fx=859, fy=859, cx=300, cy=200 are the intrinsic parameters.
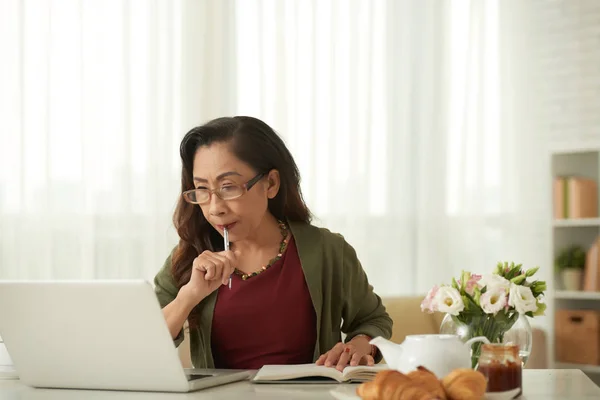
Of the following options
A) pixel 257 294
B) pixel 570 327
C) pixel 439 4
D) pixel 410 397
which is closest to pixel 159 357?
pixel 410 397

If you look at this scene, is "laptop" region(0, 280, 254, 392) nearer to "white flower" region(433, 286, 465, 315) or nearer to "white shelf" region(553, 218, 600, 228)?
"white flower" region(433, 286, 465, 315)

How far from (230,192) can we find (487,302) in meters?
0.67

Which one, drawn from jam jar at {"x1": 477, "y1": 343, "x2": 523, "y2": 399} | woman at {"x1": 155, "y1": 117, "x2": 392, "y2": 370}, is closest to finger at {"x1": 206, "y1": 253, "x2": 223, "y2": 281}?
woman at {"x1": 155, "y1": 117, "x2": 392, "y2": 370}

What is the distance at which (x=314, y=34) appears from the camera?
15.0 feet

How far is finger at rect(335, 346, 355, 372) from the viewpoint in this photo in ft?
5.56

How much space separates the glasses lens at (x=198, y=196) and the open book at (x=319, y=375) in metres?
0.50

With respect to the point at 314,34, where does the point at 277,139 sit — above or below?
below

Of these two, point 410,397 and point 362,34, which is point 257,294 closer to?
point 410,397

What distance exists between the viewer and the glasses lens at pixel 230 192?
6.52ft

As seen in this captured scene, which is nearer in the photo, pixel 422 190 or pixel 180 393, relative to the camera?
pixel 180 393

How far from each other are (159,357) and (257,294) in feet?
2.09

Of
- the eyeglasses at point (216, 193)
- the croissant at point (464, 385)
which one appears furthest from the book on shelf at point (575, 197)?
the croissant at point (464, 385)

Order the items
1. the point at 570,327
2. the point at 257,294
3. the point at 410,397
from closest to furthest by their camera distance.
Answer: the point at 410,397 → the point at 257,294 → the point at 570,327

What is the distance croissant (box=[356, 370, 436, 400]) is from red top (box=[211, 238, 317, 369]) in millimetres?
912
